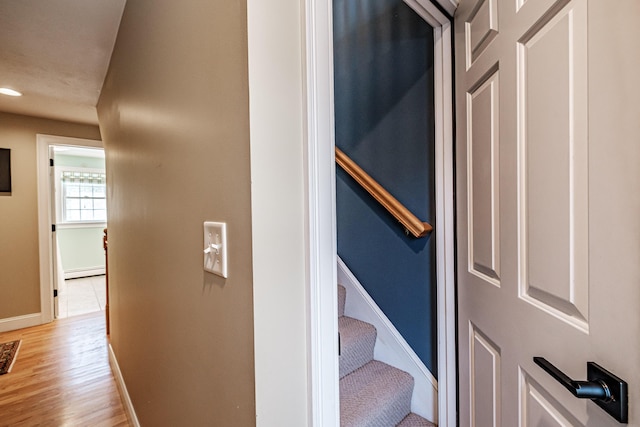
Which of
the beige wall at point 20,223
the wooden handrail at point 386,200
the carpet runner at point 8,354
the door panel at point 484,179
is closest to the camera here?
the door panel at point 484,179

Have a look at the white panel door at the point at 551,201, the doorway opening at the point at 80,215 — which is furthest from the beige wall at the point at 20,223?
the white panel door at the point at 551,201

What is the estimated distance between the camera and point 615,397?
1.63 feet

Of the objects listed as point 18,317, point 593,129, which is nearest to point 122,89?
point 593,129

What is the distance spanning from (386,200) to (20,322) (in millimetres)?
4113

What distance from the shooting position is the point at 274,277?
1.91ft

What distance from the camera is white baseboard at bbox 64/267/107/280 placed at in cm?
538

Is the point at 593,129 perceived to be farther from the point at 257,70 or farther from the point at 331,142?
the point at 257,70

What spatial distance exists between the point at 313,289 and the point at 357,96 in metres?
1.58

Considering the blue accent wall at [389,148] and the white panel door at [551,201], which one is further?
the blue accent wall at [389,148]

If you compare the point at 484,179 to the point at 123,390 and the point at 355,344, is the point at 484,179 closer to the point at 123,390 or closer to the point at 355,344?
the point at 355,344

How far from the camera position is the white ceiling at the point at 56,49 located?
5.10ft

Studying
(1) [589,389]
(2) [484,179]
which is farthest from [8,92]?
(1) [589,389]

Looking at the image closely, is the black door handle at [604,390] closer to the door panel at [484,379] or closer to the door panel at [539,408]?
the door panel at [539,408]

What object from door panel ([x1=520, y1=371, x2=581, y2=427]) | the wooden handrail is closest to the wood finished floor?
the wooden handrail
